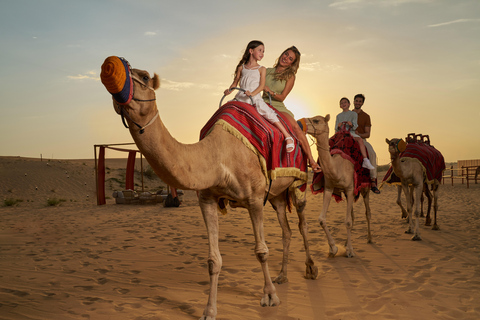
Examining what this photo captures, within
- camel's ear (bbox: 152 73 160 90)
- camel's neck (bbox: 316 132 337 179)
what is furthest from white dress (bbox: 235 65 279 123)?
camel's neck (bbox: 316 132 337 179)

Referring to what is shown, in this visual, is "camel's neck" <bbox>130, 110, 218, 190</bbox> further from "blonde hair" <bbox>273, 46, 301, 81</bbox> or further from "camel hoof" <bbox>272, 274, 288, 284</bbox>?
"camel hoof" <bbox>272, 274, 288, 284</bbox>

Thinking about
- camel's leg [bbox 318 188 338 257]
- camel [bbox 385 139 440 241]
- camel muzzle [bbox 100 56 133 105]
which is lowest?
camel's leg [bbox 318 188 338 257]

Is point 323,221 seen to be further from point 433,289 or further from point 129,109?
point 129,109

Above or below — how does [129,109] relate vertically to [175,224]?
above

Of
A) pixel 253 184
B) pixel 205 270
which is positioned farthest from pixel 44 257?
pixel 253 184

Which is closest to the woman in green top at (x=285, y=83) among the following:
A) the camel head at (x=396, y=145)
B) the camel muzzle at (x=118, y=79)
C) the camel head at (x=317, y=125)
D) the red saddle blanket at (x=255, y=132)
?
the red saddle blanket at (x=255, y=132)

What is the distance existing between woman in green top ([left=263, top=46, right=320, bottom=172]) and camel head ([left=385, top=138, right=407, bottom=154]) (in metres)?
3.82

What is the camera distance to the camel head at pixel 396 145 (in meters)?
8.34

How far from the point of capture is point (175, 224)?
1117 centimetres

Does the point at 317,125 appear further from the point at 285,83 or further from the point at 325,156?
the point at 285,83

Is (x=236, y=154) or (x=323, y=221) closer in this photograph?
(x=236, y=154)

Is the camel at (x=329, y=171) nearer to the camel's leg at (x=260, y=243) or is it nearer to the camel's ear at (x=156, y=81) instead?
the camel's leg at (x=260, y=243)

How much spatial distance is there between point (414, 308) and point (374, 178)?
3773 millimetres

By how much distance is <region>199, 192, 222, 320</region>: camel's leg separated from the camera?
3.93 meters
